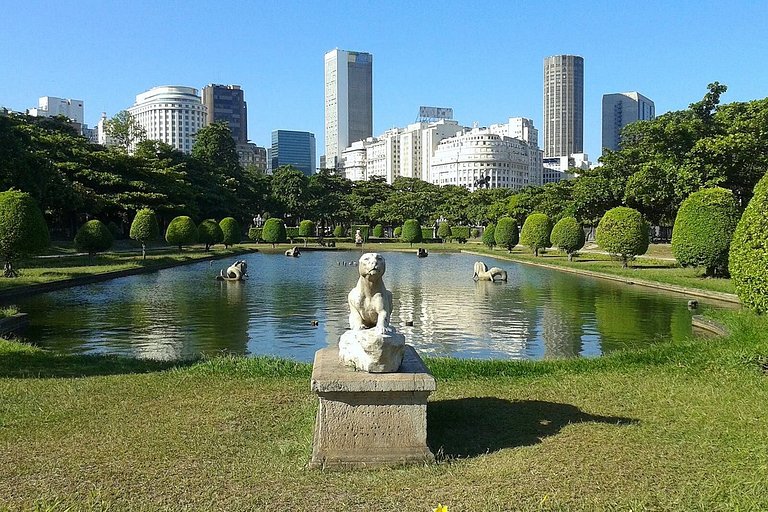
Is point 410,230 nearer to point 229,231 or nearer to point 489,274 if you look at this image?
point 229,231

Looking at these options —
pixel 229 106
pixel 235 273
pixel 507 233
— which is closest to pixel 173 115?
pixel 229 106

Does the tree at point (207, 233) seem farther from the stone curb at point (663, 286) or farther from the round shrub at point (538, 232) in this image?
the stone curb at point (663, 286)

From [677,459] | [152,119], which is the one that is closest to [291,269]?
[677,459]

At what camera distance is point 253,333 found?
1209 centimetres

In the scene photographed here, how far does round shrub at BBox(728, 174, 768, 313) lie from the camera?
292 inches

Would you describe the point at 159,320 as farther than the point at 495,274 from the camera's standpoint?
No

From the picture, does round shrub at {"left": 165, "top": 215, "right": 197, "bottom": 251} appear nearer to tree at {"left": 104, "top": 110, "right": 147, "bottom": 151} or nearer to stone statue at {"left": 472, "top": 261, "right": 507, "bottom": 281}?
stone statue at {"left": 472, "top": 261, "right": 507, "bottom": 281}

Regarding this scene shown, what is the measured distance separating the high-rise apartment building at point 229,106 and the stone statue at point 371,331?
160071 mm

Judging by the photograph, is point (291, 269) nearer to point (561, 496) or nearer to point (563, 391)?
point (563, 391)

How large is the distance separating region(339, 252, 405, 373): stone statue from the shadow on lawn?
0.74 meters

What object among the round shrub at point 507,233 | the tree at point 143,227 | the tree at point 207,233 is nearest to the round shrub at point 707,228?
the round shrub at point 507,233

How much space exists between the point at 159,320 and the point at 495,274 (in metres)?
12.5

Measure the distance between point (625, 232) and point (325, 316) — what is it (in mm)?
15589

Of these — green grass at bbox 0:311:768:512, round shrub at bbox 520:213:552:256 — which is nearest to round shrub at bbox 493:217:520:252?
round shrub at bbox 520:213:552:256
